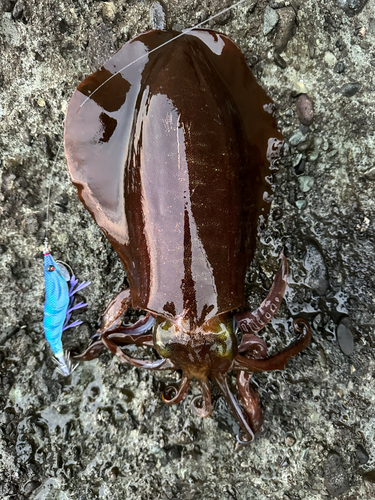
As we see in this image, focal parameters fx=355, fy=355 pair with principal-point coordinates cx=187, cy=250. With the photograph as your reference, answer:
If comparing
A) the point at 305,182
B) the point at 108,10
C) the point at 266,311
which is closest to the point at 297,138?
the point at 305,182

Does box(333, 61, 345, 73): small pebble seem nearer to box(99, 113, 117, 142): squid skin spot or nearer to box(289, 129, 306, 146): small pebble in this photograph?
box(289, 129, 306, 146): small pebble

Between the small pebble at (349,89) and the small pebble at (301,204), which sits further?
the small pebble at (301,204)

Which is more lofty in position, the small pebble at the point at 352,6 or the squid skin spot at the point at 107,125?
the small pebble at the point at 352,6

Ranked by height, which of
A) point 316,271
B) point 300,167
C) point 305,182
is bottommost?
point 316,271

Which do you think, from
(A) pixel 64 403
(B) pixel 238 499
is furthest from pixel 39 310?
(B) pixel 238 499

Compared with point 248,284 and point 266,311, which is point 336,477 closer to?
point 266,311

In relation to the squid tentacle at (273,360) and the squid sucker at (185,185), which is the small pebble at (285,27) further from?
the squid tentacle at (273,360)

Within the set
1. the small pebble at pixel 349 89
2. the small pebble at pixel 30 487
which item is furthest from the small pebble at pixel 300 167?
the small pebble at pixel 30 487

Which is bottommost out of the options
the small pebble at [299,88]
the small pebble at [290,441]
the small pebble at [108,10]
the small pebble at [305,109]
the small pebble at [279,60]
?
the small pebble at [290,441]
